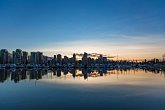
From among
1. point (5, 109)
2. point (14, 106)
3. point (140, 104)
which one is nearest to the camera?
point (5, 109)

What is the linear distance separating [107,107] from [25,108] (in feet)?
24.8

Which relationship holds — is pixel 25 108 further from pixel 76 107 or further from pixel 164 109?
pixel 164 109

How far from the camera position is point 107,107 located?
86.4 ft

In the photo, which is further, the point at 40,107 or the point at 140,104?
the point at 140,104

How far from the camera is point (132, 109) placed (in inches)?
987

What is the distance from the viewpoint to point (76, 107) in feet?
85.9

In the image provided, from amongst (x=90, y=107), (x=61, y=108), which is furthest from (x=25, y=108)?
(x=90, y=107)

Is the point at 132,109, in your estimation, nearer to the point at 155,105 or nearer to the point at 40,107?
the point at 155,105

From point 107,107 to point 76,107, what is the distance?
9.52 ft

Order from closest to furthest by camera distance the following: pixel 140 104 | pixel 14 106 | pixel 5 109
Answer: pixel 5 109
pixel 14 106
pixel 140 104

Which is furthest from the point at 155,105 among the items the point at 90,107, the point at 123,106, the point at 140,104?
the point at 90,107

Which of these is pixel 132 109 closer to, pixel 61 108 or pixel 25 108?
pixel 61 108

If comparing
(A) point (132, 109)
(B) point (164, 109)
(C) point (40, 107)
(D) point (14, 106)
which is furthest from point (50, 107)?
(B) point (164, 109)

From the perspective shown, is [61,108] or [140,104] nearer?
[61,108]
